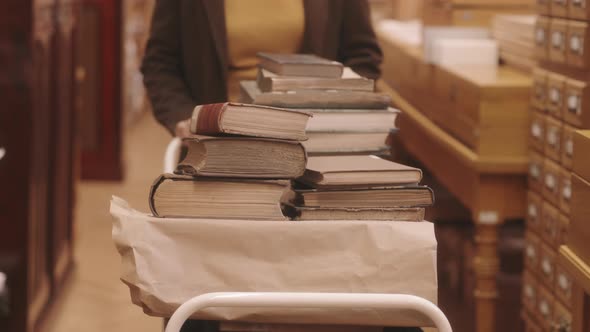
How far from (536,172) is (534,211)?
0.42 feet

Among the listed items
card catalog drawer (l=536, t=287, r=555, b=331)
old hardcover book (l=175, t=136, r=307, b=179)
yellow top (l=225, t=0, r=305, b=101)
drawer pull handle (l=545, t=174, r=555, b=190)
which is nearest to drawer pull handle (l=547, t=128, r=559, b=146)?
drawer pull handle (l=545, t=174, r=555, b=190)

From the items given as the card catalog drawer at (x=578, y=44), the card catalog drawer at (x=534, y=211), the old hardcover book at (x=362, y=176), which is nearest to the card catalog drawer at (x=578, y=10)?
the card catalog drawer at (x=578, y=44)

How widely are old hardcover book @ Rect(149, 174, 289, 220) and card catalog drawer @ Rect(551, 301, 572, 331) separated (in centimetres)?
159

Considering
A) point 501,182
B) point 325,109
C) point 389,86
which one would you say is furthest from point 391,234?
point 389,86

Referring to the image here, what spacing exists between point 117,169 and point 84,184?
24cm

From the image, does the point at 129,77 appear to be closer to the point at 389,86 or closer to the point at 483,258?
the point at 389,86

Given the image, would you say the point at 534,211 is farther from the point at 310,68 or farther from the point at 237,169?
the point at 237,169

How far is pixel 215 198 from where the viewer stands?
4.93 ft

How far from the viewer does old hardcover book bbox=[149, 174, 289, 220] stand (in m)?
1.50

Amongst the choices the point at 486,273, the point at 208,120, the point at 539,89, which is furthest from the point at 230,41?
the point at 486,273

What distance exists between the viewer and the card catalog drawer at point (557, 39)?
2893 mm

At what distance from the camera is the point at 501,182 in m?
3.37

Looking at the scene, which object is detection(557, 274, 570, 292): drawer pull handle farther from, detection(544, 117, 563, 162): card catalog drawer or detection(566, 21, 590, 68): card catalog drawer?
detection(566, 21, 590, 68): card catalog drawer

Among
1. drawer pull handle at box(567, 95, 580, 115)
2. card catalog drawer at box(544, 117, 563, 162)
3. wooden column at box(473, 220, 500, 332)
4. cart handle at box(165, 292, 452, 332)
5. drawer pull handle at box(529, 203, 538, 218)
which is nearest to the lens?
cart handle at box(165, 292, 452, 332)
